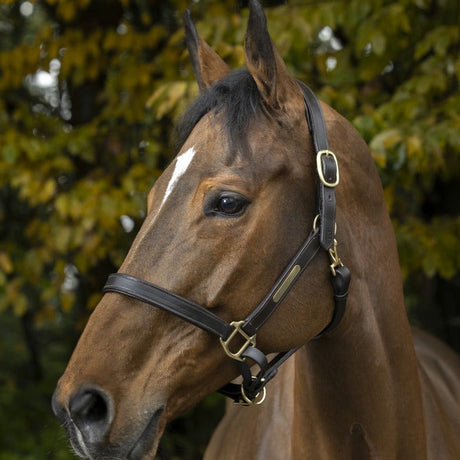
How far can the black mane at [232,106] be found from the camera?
188 centimetres

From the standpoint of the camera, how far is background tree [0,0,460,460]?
3.52 meters

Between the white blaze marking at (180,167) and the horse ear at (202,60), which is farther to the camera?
the horse ear at (202,60)

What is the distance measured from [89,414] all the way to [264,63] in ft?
3.46

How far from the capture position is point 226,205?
5.88 ft

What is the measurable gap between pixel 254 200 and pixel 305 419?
31.5 inches

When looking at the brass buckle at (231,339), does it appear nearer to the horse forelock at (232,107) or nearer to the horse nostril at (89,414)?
the horse nostril at (89,414)

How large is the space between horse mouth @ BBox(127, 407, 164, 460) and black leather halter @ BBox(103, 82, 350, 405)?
258 mm

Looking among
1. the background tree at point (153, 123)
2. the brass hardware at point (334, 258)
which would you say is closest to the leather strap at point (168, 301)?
the brass hardware at point (334, 258)

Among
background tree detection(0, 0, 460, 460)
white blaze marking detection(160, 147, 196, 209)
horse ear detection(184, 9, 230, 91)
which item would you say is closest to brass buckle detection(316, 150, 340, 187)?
white blaze marking detection(160, 147, 196, 209)

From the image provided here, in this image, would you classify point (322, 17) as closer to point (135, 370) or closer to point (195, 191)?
point (195, 191)

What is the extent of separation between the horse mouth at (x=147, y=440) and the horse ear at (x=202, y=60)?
1.14 m

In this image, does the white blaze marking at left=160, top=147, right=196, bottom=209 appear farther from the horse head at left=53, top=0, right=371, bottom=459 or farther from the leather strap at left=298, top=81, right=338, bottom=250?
the leather strap at left=298, top=81, right=338, bottom=250

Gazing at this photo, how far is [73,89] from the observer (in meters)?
5.75

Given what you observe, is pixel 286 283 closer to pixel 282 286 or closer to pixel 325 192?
pixel 282 286
